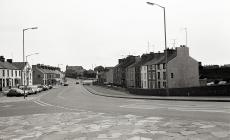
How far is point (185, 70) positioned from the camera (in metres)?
68.2

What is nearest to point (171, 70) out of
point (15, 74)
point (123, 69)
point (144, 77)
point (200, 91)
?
point (144, 77)

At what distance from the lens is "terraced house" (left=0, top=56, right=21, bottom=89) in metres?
75.8

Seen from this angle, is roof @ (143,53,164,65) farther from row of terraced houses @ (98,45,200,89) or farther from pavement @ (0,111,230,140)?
pavement @ (0,111,230,140)

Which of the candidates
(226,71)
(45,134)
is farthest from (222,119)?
(226,71)

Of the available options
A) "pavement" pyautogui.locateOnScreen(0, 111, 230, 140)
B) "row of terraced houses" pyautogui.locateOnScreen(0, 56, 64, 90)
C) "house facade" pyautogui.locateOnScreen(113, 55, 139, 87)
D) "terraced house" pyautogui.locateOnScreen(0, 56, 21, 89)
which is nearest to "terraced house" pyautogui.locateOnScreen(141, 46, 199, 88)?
"house facade" pyautogui.locateOnScreen(113, 55, 139, 87)

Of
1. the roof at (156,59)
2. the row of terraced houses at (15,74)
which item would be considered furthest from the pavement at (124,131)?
the roof at (156,59)

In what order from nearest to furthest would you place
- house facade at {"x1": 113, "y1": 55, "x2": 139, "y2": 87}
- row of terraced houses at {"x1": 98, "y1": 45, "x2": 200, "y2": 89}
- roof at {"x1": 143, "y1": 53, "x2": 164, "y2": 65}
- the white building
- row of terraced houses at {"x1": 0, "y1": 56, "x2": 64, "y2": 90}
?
1. row of terraced houses at {"x1": 98, "y1": 45, "x2": 200, "y2": 89}
2. roof at {"x1": 143, "y1": 53, "x2": 164, "y2": 65}
3. row of terraced houses at {"x1": 0, "y1": 56, "x2": 64, "y2": 90}
4. the white building
5. house facade at {"x1": 113, "y1": 55, "x2": 139, "y2": 87}

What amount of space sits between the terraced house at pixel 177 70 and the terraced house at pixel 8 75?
3980cm

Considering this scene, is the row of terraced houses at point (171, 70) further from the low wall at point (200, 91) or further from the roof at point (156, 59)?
the low wall at point (200, 91)

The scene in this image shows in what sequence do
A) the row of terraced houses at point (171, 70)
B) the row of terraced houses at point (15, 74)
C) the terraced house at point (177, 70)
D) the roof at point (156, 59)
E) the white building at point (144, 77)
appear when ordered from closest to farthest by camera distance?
the terraced house at point (177, 70), the row of terraced houses at point (171, 70), the roof at point (156, 59), the row of terraced houses at point (15, 74), the white building at point (144, 77)

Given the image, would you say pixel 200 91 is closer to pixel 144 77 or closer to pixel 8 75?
pixel 144 77

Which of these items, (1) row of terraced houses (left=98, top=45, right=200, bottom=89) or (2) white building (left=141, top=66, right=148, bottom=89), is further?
(2) white building (left=141, top=66, right=148, bottom=89)

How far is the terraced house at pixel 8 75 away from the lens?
75800mm

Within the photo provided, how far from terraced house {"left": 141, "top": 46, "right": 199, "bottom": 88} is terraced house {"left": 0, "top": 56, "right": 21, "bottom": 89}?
131 feet
